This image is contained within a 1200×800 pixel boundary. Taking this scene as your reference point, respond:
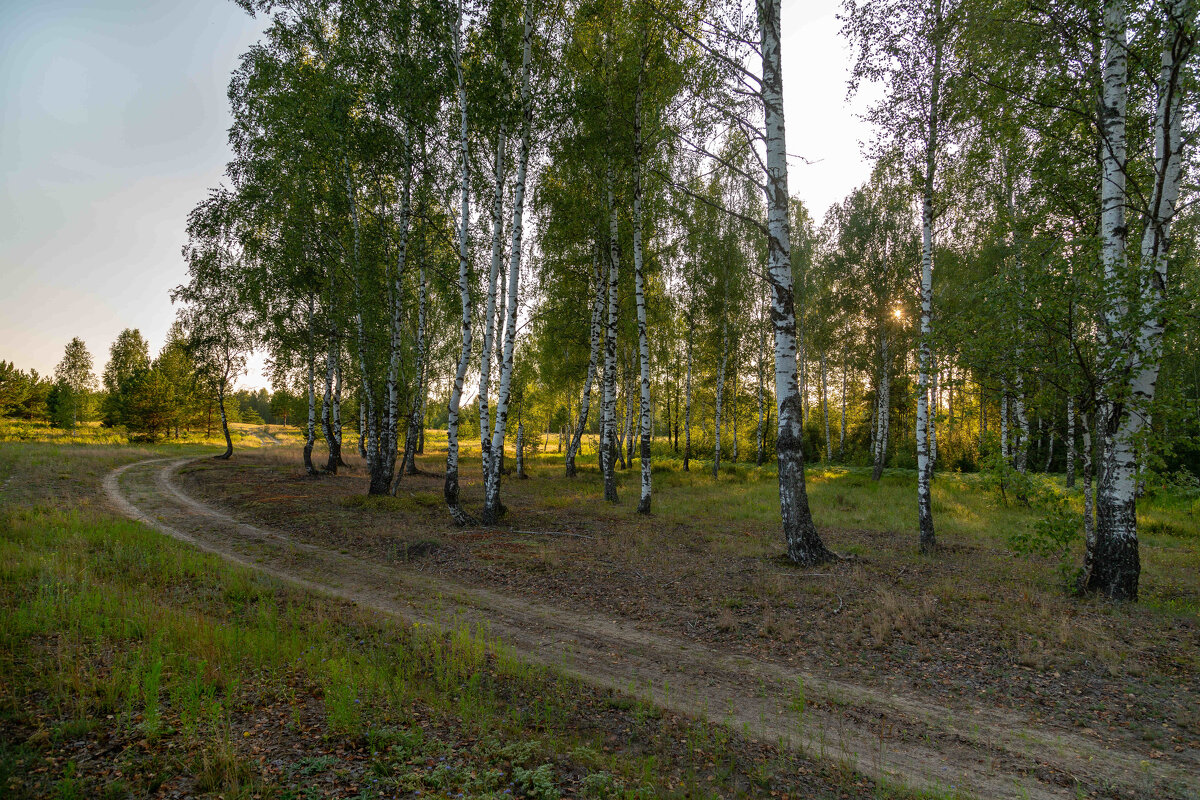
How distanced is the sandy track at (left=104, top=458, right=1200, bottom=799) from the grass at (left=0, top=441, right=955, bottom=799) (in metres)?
0.46

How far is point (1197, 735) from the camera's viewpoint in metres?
5.12

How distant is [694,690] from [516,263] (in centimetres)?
1240

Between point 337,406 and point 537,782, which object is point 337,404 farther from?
point 537,782

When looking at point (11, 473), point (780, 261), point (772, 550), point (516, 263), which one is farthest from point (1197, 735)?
point (11, 473)

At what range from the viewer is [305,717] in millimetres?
4742

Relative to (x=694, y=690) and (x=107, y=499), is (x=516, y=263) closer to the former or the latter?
(x=694, y=690)

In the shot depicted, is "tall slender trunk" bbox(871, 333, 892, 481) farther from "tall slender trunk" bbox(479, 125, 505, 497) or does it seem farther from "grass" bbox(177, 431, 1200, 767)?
"tall slender trunk" bbox(479, 125, 505, 497)

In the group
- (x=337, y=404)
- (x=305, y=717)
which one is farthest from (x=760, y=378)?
(x=305, y=717)

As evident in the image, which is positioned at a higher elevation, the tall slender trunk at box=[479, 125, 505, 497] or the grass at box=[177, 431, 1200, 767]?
the tall slender trunk at box=[479, 125, 505, 497]


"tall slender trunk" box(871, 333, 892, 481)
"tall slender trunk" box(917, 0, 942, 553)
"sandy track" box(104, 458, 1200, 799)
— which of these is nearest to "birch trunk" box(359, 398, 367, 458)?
"sandy track" box(104, 458, 1200, 799)

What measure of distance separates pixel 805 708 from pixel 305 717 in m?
5.27

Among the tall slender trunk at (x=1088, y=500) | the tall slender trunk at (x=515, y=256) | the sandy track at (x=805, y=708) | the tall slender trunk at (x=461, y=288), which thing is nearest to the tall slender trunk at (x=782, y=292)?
the tall slender trunk at (x=1088, y=500)

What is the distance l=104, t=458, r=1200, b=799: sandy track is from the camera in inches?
180

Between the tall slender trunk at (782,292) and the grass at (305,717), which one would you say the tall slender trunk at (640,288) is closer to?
the tall slender trunk at (782,292)
